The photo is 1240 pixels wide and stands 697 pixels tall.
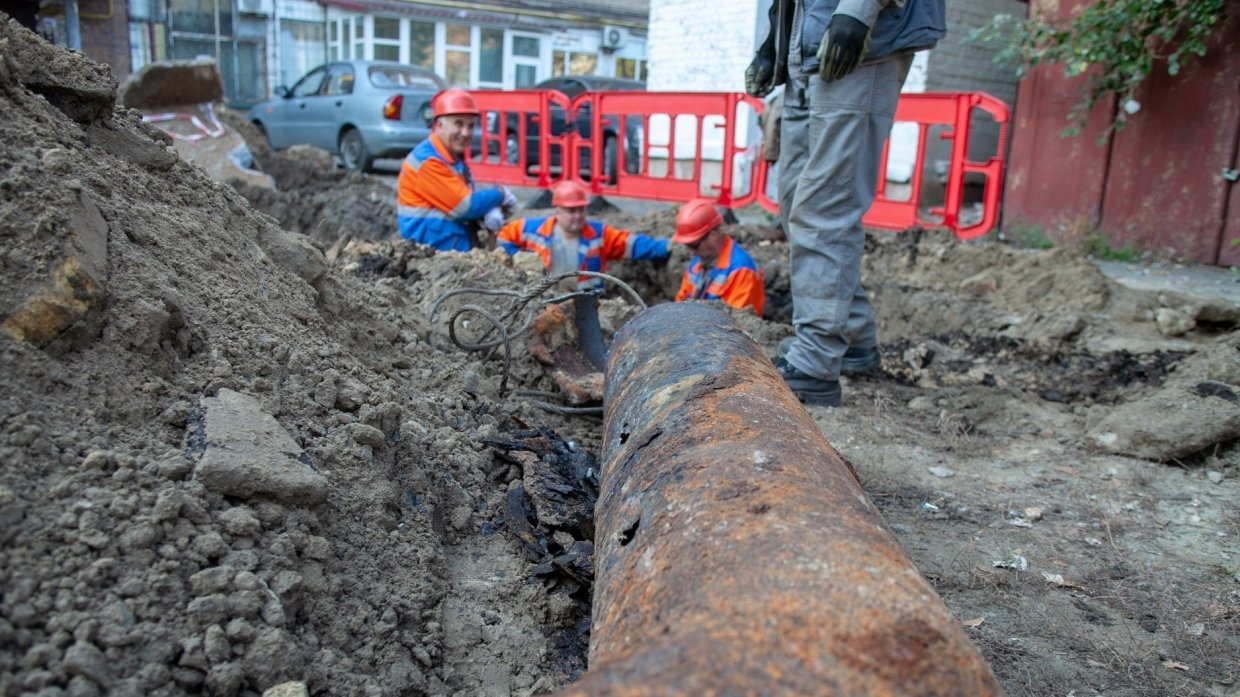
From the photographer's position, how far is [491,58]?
82.9 ft

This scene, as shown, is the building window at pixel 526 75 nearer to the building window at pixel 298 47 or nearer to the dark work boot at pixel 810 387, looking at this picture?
the building window at pixel 298 47

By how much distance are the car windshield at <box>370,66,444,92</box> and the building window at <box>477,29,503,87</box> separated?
Answer: 36.2 ft

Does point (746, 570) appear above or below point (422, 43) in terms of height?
below

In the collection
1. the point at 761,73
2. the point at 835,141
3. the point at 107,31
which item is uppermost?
the point at 107,31

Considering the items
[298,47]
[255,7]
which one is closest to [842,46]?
[255,7]

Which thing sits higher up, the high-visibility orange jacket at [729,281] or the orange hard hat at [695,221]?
the orange hard hat at [695,221]

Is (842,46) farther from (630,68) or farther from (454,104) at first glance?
(630,68)

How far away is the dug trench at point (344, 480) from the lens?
1.62 meters

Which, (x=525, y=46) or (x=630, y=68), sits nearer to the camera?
(x=525, y=46)

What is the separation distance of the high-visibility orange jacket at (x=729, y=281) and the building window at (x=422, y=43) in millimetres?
20456

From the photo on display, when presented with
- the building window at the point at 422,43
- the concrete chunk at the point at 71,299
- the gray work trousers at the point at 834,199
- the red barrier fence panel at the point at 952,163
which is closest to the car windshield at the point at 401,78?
the red barrier fence panel at the point at 952,163

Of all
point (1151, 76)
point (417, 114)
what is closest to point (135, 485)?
point (1151, 76)

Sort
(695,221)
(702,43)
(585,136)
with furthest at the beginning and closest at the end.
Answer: (702,43) < (585,136) < (695,221)

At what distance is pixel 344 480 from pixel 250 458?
1.02 ft
